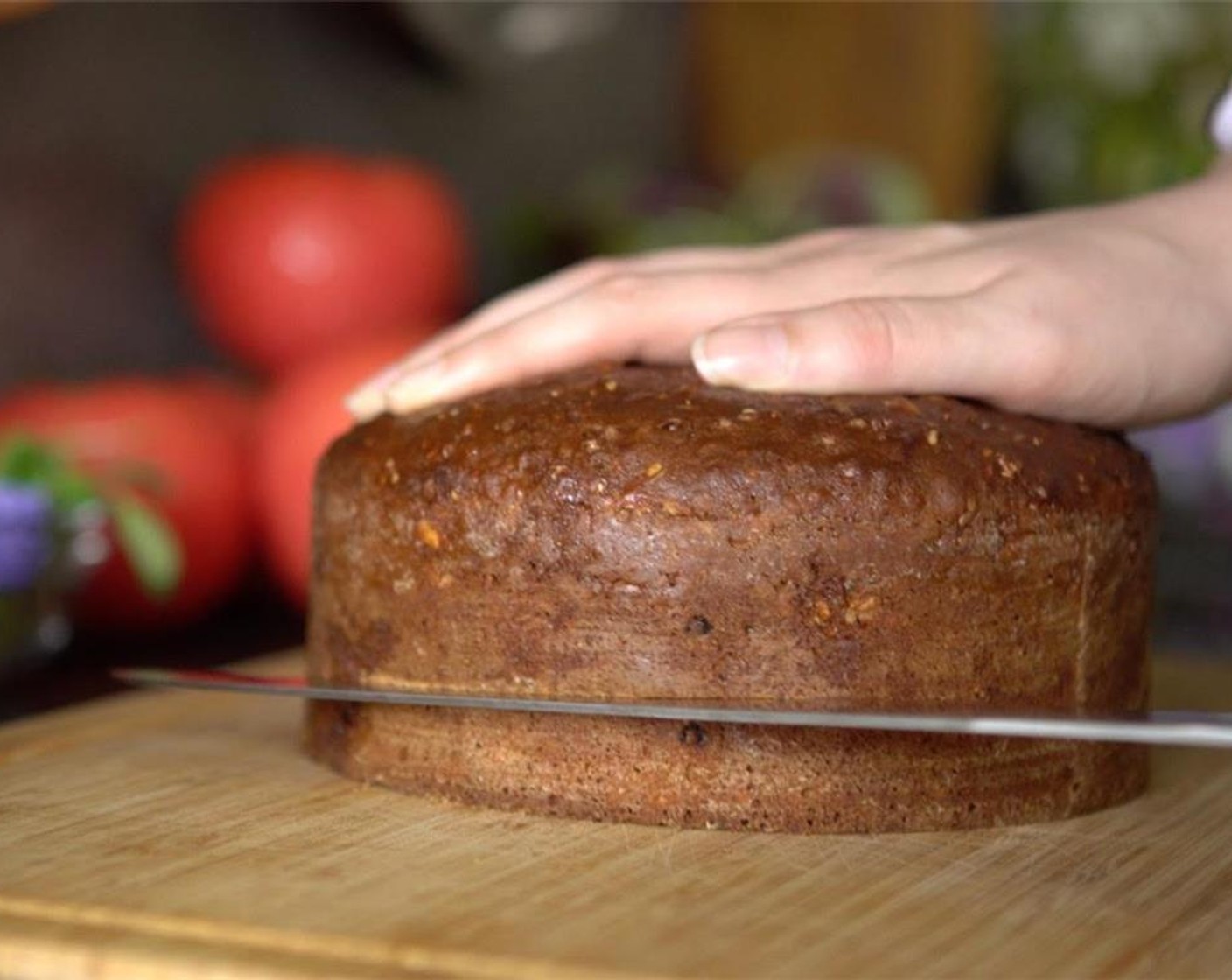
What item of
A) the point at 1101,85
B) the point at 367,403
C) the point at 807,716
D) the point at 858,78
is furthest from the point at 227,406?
the point at 1101,85

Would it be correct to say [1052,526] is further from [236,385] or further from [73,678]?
[236,385]

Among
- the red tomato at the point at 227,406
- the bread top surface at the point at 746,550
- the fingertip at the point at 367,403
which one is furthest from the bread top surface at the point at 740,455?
the red tomato at the point at 227,406

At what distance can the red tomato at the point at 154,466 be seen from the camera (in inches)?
67.6

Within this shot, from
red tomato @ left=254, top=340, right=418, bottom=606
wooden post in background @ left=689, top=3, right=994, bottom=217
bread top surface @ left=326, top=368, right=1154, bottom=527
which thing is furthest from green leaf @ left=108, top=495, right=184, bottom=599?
wooden post in background @ left=689, top=3, right=994, bottom=217

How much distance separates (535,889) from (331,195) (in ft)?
4.17

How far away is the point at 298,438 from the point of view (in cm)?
180

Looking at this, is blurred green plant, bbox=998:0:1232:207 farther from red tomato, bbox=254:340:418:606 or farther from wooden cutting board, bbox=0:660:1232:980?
wooden cutting board, bbox=0:660:1232:980

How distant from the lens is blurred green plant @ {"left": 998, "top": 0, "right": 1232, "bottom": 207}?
3.13 m

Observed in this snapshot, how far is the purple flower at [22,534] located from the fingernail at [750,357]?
23.8 inches

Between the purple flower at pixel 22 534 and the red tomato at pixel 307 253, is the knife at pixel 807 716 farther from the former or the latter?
the red tomato at pixel 307 253

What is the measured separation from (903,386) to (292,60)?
1446mm

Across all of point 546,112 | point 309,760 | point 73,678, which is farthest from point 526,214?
point 309,760

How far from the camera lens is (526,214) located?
2506 millimetres

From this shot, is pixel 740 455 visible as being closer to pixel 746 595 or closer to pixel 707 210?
pixel 746 595
